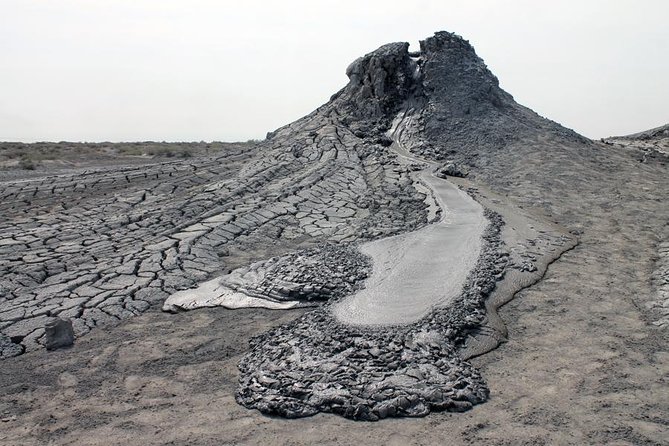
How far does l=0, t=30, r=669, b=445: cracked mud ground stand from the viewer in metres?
4.44

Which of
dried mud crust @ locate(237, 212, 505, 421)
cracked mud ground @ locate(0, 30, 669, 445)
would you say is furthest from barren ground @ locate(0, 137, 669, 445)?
dried mud crust @ locate(237, 212, 505, 421)

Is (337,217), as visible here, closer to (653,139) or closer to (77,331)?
(77,331)

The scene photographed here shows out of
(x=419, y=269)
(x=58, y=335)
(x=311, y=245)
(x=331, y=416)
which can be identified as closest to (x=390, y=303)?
(x=419, y=269)

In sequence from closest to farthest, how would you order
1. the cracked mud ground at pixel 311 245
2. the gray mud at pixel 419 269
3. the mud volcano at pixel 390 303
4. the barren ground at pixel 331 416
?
the barren ground at pixel 331 416
the cracked mud ground at pixel 311 245
the mud volcano at pixel 390 303
the gray mud at pixel 419 269

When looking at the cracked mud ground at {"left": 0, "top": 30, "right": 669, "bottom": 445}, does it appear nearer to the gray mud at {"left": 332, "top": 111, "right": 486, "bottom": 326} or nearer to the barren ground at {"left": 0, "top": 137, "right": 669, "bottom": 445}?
the barren ground at {"left": 0, "top": 137, "right": 669, "bottom": 445}

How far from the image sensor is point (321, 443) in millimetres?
4125

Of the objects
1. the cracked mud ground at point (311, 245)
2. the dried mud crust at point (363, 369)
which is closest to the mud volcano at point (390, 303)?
the dried mud crust at point (363, 369)

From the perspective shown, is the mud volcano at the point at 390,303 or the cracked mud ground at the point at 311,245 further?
the mud volcano at the point at 390,303

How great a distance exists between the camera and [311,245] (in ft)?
31.3

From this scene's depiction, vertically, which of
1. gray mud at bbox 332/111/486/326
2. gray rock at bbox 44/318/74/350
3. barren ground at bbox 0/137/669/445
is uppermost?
gray mud at bbox 332/111/486/326

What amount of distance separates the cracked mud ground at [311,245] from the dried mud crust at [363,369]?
15cm

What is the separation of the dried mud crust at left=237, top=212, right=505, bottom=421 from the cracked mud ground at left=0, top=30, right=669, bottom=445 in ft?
0.48

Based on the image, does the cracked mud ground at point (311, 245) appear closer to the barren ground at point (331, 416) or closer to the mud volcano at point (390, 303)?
the barren ground at point (331, 416)

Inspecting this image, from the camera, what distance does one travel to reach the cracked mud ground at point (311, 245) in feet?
14.6
